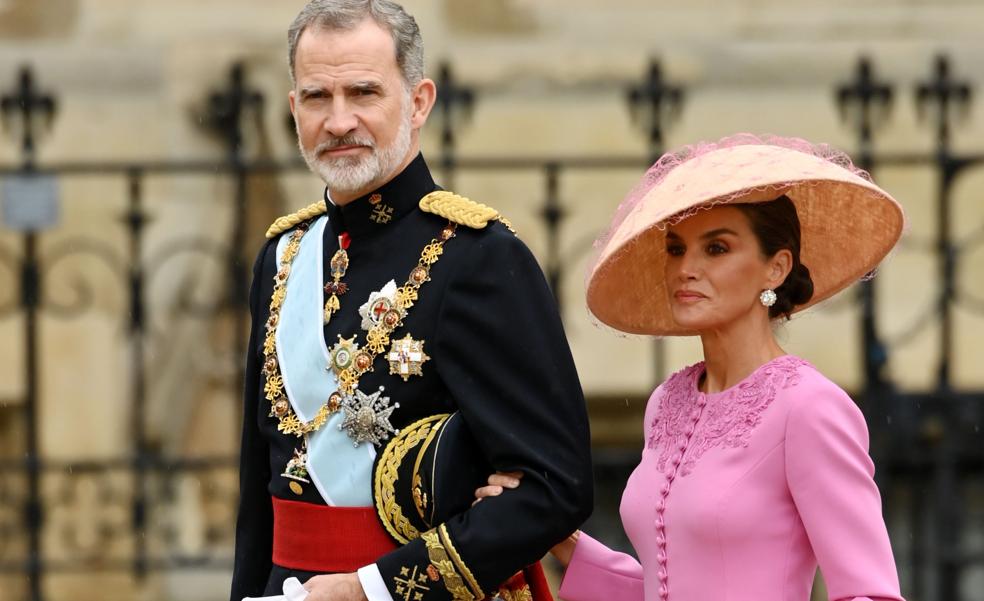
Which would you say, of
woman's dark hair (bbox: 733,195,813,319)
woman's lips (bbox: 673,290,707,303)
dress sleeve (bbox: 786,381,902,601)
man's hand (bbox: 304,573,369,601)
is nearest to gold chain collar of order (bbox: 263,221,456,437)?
man's hand (bbox: 304,573,369,601)

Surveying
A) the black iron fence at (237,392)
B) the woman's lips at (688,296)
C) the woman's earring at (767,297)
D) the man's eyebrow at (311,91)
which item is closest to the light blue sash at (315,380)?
the man's eyebrow at (311,91)

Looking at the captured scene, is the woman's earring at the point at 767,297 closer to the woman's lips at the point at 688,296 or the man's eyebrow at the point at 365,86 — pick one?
the woman's lips at the point at 688,296

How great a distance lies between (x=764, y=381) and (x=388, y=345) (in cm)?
64

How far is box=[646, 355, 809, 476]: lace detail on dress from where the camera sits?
3.36 meters

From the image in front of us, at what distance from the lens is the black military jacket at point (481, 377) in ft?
11.3

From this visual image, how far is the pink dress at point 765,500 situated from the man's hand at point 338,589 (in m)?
0.47

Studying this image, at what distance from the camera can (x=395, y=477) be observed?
11.5ft

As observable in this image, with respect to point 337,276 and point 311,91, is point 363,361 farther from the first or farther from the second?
point 311,91

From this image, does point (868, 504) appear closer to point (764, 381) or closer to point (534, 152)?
point (764, 381)


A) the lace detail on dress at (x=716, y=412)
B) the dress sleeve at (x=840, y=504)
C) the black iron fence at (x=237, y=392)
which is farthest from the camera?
the black iron fence at (x=237, y=392)

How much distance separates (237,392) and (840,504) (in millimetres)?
4747

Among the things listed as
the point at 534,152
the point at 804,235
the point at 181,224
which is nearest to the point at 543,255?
the point at 534,152

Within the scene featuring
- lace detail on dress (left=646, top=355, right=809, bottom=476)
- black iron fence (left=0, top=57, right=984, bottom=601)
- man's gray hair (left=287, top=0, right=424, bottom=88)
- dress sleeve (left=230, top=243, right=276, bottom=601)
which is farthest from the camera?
black iron fence (left=0, top=57, right=984, bottom=601)

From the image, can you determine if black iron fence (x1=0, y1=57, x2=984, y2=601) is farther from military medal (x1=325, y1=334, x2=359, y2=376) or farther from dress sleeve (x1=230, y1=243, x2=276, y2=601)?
military medal (x1=325, y1=334, x2=359, y2=376)
